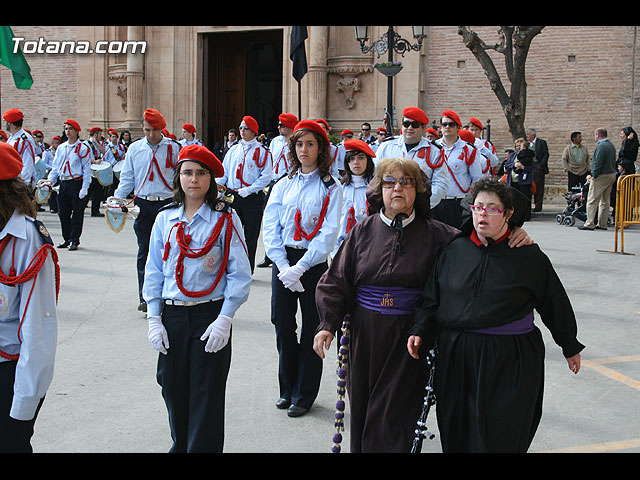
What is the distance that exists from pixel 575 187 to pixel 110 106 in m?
17.7

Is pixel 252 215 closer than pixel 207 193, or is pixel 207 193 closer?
pixel 207 193

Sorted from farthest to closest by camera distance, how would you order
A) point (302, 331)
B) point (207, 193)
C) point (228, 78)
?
point (228, 78), point (302, 331), point (207, 193)

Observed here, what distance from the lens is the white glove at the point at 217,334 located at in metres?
3.94

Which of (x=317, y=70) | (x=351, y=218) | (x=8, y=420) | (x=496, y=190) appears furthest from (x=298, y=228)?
(x=317, y=70)

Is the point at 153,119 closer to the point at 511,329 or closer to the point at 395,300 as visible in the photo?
the point at 395,300

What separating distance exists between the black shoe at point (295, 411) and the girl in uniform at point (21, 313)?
237cm

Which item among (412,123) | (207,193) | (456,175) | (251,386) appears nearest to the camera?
(207,193)

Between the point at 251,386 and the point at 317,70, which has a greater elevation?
the point at 317,70

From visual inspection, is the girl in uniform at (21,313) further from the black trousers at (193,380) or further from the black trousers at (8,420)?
the black trousers at (193,380)

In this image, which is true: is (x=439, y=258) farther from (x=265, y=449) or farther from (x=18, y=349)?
(x=18, y=349)

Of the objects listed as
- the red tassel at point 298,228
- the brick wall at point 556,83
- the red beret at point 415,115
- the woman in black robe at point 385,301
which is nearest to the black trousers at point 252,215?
the red beret at point 415,115

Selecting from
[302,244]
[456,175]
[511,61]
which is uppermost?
[511,61]

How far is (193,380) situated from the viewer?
4.02 meters

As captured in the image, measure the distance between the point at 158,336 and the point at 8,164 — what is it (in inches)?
47.1
